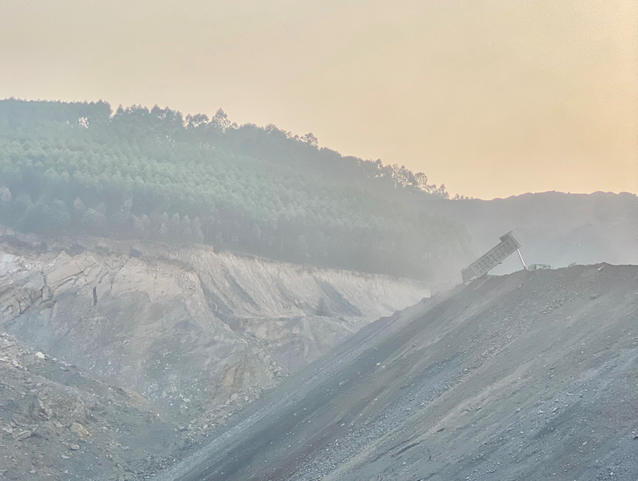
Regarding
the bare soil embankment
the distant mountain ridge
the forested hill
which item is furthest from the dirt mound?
the distant mountain ridge

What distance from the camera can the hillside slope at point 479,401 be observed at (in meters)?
13.9

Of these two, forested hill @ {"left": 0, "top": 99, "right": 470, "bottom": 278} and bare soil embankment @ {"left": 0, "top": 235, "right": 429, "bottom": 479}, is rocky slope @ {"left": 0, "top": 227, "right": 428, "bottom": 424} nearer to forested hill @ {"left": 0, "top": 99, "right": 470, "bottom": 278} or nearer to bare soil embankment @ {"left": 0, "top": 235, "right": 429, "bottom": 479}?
bare soil embankment @ {"left": 0, "top": 235, "right": 429, "bottom": 479}

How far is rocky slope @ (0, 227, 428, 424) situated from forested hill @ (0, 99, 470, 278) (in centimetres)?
246

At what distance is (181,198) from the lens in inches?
2051

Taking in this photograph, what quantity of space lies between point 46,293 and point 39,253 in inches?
143

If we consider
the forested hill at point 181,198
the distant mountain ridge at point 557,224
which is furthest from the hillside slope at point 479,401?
the distant mountain ridge at point 557,224

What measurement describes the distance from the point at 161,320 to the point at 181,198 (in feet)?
45.1

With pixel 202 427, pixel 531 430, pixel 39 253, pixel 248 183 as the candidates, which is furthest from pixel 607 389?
pixel 248 183

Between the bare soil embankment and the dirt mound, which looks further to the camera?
the bare soil embankment

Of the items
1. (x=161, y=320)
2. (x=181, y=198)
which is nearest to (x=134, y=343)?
(x=161, y=320)

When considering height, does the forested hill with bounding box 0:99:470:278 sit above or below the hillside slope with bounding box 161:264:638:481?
above

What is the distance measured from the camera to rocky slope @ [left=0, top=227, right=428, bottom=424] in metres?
37.3

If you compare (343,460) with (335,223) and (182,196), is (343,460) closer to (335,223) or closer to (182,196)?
(182,196)

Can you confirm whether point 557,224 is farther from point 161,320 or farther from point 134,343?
point 134,343
